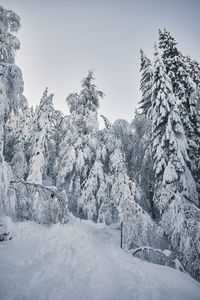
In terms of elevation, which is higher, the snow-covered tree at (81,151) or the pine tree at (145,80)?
the pine tree at (145,80)

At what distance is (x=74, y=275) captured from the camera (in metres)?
4.77

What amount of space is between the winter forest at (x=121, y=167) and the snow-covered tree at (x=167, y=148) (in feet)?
0.18

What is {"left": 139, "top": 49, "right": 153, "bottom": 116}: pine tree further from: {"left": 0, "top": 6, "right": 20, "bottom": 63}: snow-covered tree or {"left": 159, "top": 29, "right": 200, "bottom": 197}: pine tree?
{"left": 0, "top": 6, "right": 20, "bottom": 63}: snow-covered tree

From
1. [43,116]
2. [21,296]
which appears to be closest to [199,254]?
[21,296]

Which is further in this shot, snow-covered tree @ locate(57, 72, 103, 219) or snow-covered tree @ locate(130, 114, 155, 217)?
snow-covered tree @ locate(57, 72, 103, 219)

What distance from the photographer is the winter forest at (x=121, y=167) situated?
7281 millimetres

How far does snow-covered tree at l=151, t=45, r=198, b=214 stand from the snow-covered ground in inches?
172

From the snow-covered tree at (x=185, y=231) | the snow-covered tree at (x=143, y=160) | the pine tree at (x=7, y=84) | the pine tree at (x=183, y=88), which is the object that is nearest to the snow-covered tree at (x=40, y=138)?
the pine tree at (x=7, y=84)

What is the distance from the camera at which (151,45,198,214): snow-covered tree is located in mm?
9211

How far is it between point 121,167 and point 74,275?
682cm

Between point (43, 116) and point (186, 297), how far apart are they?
1419cm

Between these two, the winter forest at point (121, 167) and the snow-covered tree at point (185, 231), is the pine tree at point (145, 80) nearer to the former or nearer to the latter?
the winter forest at point (121, 167)

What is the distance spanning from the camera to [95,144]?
14523mm

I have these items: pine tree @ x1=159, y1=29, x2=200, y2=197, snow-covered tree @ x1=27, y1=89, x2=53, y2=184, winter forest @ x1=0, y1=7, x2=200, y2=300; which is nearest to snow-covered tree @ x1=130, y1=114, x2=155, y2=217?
winter forest @ x1=0, y1=7, x2=200, y2=300
